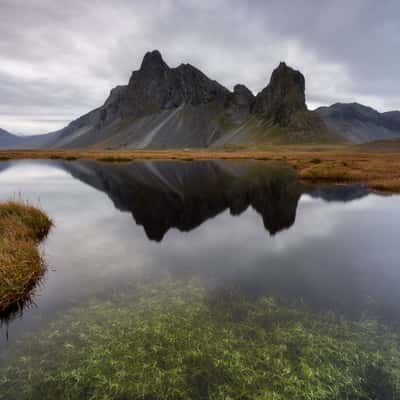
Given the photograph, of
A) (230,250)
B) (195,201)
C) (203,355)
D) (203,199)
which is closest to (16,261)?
(203,355)

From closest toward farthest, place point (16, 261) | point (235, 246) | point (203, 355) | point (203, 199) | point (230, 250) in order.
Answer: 1. point (203, 355)
2. point (16, 261)
3. point (230, 250)
4. point (235, 246)
5. point (203, 199)

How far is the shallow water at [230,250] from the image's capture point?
36.9 ft

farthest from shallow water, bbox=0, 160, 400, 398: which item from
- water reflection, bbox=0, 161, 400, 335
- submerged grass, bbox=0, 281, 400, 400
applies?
submerged grass, bbox=0, 281, 400, 400

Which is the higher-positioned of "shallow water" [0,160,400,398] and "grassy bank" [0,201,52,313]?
"grassy bank" [0,201,52,313]

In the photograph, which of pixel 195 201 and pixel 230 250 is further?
pixel 195 201

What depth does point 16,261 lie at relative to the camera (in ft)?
38.5

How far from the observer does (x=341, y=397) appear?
6770 mm

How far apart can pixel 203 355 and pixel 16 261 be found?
935 centimetres

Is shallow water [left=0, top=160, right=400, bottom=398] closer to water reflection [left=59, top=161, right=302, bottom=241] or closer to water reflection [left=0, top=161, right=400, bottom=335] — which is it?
water reflection [left=0, top=161, right=400, bottom=335]

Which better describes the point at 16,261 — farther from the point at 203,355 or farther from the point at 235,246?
the point at 235,246

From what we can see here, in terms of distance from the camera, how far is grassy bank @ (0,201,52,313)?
1051 centimetres

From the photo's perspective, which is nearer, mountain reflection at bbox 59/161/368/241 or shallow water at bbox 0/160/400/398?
shallow water at bbox 0/160/400/398

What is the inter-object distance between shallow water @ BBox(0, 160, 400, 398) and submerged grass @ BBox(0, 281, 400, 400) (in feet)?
3.49

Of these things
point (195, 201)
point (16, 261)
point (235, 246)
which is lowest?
point (235, 246)
